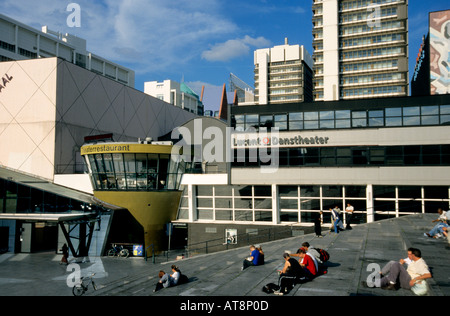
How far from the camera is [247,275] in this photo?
16.0m

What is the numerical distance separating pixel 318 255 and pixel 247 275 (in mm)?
3192

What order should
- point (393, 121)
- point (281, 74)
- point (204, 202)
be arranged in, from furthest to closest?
1. point (281, 74)
2. point (204, 202)
3. point (393, 121)

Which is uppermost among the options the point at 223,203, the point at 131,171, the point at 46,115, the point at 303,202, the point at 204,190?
the point at 46,115

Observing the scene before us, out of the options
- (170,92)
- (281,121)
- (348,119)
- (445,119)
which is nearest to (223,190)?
(281,121)

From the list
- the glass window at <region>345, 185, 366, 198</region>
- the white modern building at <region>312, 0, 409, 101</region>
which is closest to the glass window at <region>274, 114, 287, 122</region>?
the glass window at <region>345, 185, 366, 198</region>

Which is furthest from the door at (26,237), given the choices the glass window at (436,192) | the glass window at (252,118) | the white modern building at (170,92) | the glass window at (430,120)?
the white modern building at (170,92)

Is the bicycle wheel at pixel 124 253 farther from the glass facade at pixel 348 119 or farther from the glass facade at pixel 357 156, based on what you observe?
the glass facade at pixel 348 119

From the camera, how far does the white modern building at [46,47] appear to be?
7950cm

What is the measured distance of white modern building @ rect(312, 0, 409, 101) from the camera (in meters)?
71.4

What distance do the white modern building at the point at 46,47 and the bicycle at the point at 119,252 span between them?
6586 cm

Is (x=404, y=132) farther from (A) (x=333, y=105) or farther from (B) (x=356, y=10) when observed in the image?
(B) (x=356, y=10)

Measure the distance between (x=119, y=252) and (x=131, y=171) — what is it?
8.35 metres

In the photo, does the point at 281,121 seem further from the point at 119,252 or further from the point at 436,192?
the point at 119,252

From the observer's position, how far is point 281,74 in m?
117
